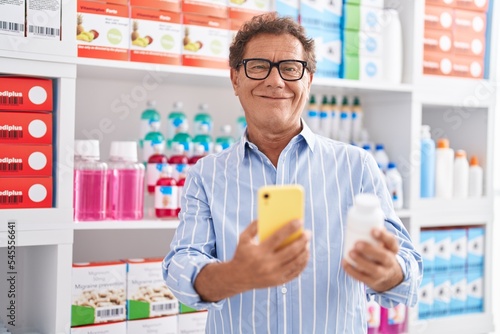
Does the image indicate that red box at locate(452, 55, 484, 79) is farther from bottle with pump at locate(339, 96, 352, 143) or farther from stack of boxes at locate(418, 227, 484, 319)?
stack of boxes at locate(418, 227, 484, 319)

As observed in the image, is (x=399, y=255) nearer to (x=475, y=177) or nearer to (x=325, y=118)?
(x=325, y=118)

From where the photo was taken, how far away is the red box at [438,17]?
244cm

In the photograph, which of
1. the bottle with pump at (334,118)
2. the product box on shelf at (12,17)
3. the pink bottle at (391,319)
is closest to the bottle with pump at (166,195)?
the product box on shelf at (12,17)

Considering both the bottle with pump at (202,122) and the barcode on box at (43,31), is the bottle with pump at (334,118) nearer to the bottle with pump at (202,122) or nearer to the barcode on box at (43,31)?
the bottle with pump at (202,122)

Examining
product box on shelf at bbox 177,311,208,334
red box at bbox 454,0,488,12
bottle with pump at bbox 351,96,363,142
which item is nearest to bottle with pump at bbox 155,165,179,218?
product box on shelf at bbox 177,311,208,334

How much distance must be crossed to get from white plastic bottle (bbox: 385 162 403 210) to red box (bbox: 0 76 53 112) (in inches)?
53.3

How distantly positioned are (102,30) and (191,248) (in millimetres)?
927

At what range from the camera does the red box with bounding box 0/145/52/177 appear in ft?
5.63

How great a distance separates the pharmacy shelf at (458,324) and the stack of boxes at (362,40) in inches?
42.1

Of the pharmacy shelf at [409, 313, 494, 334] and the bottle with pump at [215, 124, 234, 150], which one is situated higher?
the bottle with pump at [215, 124, 234, 150]

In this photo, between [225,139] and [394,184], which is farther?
[394,184]

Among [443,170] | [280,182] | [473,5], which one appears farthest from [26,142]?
[473,5]

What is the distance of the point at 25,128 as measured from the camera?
1745 millimetres

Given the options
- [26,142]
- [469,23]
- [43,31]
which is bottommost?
[26,142]
